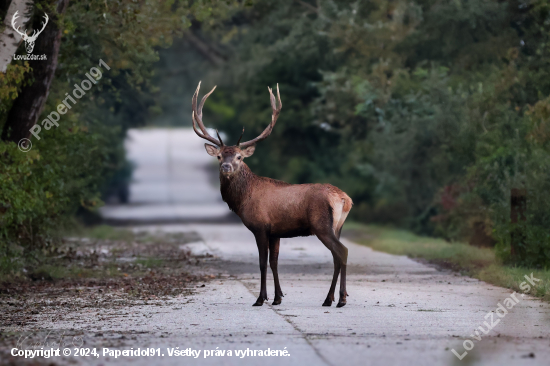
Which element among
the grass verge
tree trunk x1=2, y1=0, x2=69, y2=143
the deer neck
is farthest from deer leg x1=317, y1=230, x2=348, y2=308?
tree trunk x1=2, y1=0, x2=69, y2=143

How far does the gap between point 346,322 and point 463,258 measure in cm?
991

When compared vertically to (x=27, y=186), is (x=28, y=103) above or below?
above

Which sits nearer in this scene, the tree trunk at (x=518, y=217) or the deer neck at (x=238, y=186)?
the deer neck at (x=238, y=186)

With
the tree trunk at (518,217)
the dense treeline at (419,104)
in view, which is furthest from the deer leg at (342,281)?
the tree trunk at (518,217)

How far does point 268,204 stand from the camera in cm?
1357

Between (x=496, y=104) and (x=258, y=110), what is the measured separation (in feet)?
68.5

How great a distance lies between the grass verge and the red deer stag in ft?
11.0

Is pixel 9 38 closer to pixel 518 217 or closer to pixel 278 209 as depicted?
pixel 278 209

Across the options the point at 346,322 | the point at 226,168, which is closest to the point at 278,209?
the point at 226,168

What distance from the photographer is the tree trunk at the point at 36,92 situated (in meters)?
17.1

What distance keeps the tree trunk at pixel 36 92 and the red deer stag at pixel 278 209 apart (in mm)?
5054

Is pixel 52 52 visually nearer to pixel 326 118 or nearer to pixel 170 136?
pixel 326 118

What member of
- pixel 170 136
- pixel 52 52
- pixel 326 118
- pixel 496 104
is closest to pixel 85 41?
pixel 52 52

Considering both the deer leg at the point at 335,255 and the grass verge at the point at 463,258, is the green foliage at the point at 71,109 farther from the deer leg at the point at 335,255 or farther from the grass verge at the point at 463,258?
the grass verge at the point at 463,258
